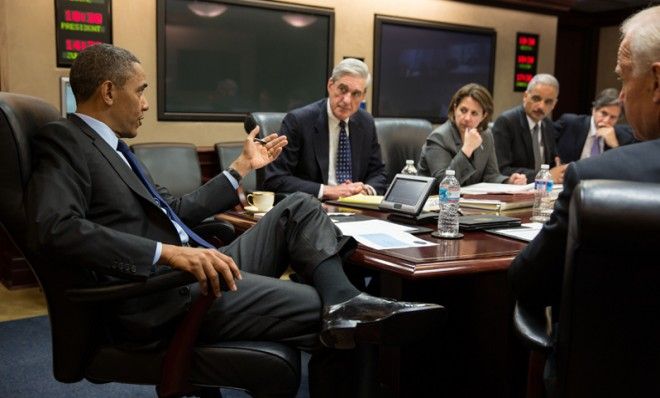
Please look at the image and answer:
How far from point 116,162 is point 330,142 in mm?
1503

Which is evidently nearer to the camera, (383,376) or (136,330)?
(136,330)

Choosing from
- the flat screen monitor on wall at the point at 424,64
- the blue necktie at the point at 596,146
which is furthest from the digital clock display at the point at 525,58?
the blue necktie at the point at 596,146

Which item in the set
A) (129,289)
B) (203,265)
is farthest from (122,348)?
(203,265)

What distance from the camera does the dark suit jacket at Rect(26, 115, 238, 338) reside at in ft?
4.59

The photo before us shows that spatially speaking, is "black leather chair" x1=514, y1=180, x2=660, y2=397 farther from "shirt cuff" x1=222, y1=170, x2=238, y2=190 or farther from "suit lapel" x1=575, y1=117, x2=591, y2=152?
"suit lapel" x1=575, y1=117, x2=591, y2=152

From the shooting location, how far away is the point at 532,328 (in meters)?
1.34

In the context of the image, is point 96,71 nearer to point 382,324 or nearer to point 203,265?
point 203,265

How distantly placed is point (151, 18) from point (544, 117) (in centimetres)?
251

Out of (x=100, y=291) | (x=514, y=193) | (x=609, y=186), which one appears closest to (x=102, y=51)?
(x=100, y=291)

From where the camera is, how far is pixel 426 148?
10.5 feet

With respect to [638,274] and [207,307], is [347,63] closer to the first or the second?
[207,307]

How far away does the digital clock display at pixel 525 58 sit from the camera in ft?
19.3

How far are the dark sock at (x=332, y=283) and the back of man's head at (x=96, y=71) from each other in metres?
0.74

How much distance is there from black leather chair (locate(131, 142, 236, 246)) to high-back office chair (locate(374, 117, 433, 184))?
1.28 m
